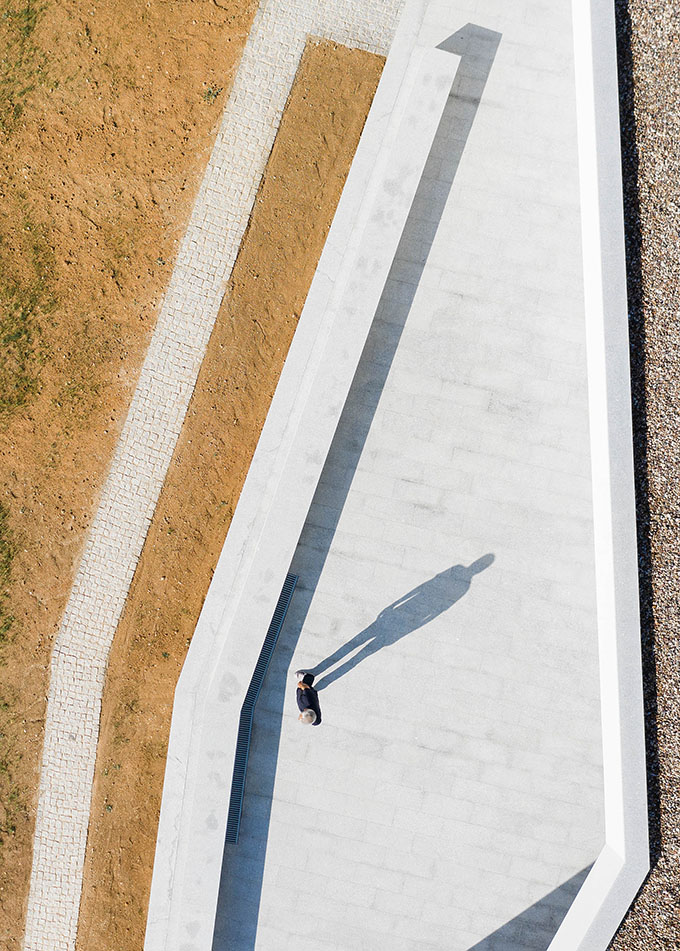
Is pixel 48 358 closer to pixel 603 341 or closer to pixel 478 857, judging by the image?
pixel 603 341

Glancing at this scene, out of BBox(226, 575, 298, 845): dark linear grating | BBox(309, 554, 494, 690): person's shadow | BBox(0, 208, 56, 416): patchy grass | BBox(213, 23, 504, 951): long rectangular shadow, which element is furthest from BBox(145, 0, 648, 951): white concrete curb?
BBox(0, 208, 56, 416): patchy grass

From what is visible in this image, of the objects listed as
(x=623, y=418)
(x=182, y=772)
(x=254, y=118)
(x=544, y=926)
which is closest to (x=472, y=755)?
(x=544, y=926)

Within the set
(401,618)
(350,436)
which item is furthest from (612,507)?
(350,436)

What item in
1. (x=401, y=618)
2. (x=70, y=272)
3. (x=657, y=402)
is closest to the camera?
(x=657, y=402)

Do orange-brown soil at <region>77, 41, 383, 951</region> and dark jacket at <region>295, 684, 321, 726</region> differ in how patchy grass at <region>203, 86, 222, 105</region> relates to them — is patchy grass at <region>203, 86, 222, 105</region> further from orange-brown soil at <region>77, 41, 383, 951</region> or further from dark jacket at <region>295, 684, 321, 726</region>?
dark jacket at <region>295, 684, 321, 726</region>

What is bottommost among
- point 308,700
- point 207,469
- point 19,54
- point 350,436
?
point 308,700

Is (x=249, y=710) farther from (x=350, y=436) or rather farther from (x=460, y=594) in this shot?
(x=350, y=436)
